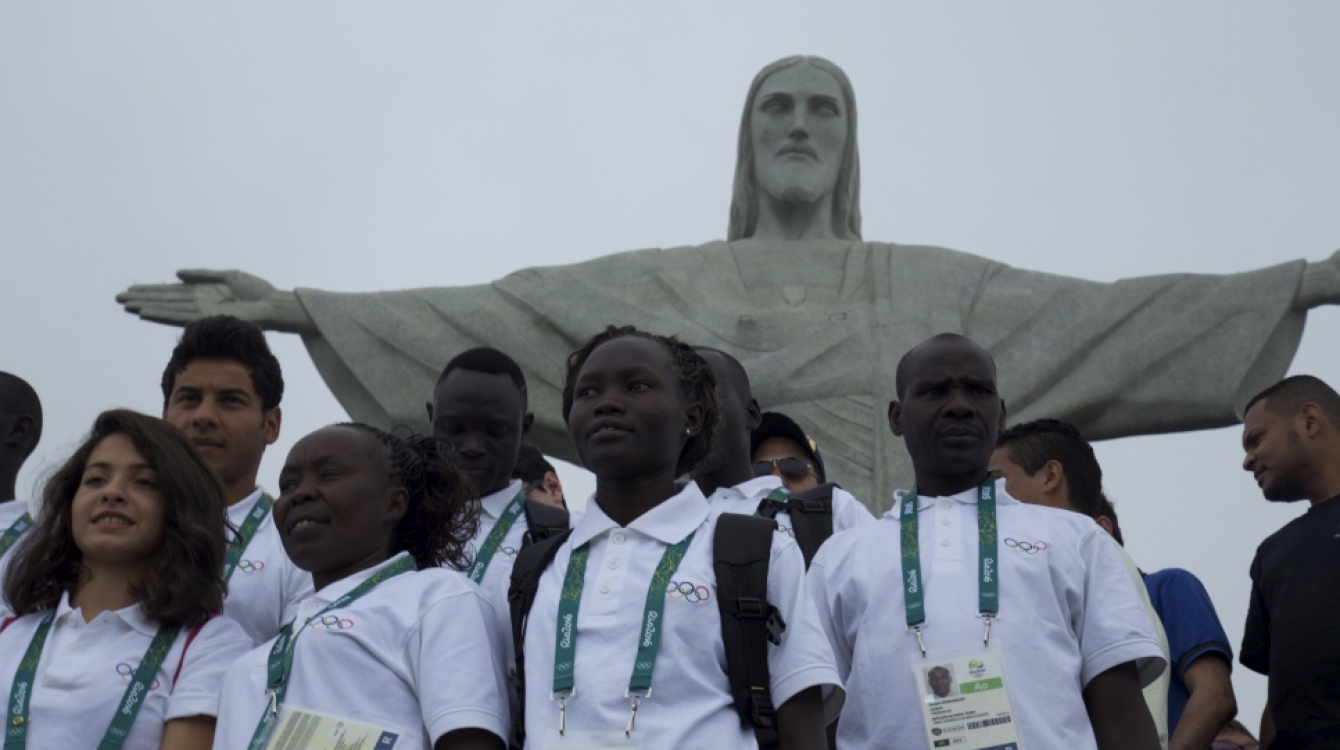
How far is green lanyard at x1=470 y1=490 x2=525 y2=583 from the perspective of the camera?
5562mm

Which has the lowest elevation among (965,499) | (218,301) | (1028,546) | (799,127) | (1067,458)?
(1028,546)

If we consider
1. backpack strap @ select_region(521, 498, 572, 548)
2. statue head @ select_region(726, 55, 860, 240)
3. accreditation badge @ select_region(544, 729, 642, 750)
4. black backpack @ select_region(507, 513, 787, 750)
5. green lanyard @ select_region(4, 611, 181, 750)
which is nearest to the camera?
accreditation badge @ select_region(544, 729, 642, 750)

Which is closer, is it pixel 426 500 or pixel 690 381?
pixel 690 381

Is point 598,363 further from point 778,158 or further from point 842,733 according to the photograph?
point 778,158

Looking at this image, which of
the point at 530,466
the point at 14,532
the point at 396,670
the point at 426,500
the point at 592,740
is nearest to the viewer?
the point at 592,740

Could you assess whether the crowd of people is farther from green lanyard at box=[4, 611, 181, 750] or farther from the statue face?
the statue face

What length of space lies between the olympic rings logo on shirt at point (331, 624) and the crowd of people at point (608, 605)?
0.04 ft

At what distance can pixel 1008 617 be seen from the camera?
15.8 feet

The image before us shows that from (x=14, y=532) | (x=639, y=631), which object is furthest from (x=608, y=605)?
(x=14, y=532)

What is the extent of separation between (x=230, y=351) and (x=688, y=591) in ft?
6.65

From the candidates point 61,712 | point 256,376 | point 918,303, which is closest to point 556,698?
point 61,712

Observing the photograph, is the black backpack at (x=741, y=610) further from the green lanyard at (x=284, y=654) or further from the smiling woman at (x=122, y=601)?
the smiling woman at (x=122, y=601)

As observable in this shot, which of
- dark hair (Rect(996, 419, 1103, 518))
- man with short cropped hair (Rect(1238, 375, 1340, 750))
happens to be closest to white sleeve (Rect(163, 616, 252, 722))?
dark hair (Rect(996, 419, 1103, 518))

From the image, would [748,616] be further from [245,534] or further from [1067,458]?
[1067,458]
